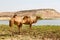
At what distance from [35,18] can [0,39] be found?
7.20m

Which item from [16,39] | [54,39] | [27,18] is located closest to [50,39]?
[54,39]

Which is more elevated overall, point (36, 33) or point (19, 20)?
point (19, 20)

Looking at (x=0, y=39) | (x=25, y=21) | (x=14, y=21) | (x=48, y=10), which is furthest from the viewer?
(x=48, y=10)

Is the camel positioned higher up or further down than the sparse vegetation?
higher up

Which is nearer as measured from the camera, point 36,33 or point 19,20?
point 36,33

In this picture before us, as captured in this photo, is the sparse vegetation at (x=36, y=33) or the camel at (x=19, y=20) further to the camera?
the camel at (x=19, y=20)

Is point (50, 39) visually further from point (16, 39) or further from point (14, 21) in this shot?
point (14, 21)

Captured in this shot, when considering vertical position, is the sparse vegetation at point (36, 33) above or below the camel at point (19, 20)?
below

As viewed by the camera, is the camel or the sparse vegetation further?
the camel

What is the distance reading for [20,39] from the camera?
44.3 feet

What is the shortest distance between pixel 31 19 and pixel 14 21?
246 cm

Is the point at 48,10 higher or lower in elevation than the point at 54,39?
lower

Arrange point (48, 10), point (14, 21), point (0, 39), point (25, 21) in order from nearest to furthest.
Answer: point (0, 39) < point (14, 21) < point (25, 21) < point (48, 10)

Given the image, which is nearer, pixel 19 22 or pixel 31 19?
pixel 19 22
